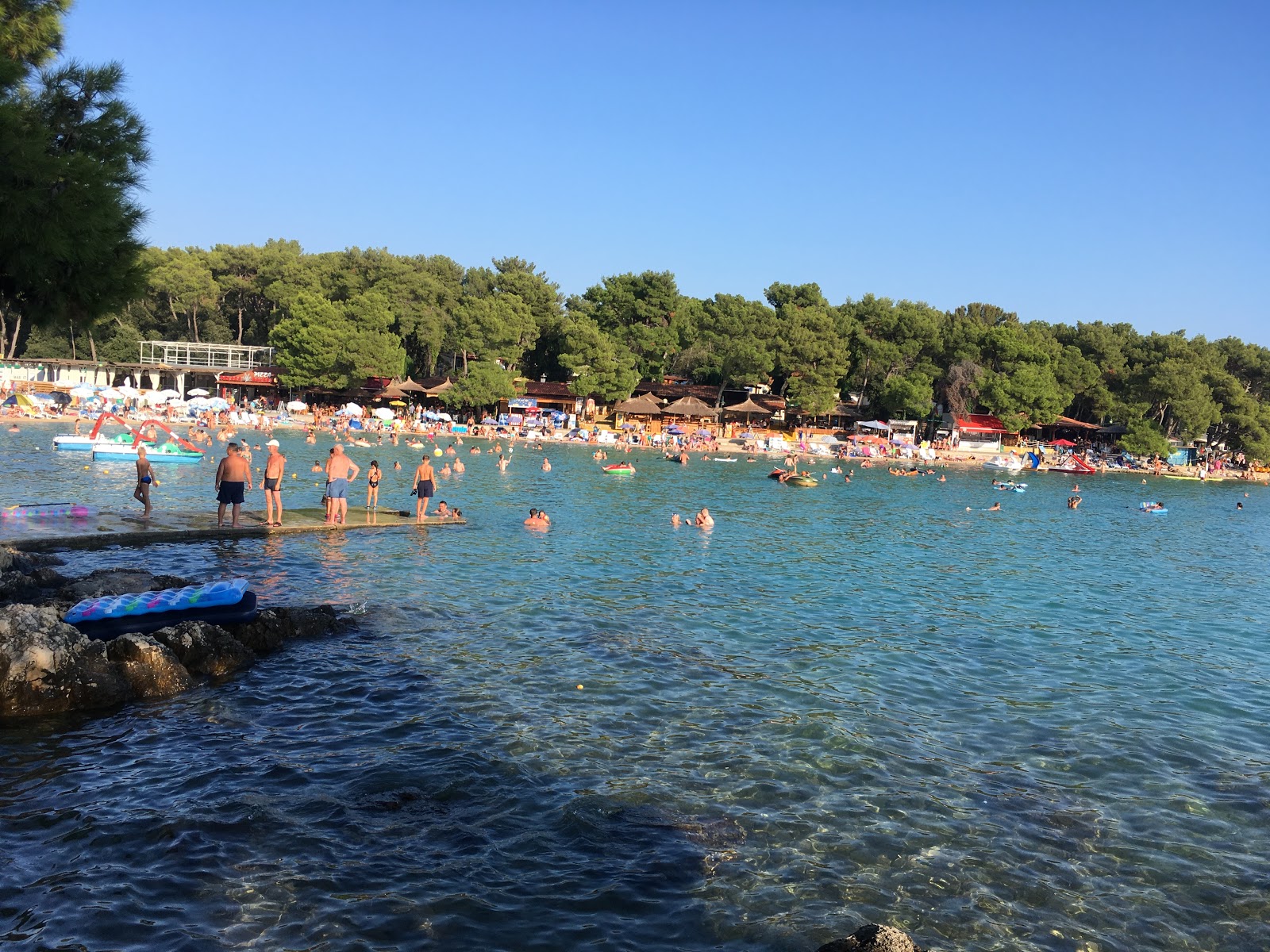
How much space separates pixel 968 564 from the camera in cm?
2470

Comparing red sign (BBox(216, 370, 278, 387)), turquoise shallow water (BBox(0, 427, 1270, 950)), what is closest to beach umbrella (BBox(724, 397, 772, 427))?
red sign (BBox(216, 370, 278, 387))

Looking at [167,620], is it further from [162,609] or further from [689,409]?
[689,409]

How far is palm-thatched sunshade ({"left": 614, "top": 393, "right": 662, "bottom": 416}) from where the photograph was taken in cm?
7425

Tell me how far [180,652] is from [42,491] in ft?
58.7

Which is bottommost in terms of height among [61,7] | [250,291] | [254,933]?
[254,933]

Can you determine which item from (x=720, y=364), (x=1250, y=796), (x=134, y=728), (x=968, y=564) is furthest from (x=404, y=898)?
(x=720, y=364)

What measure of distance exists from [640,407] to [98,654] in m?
65.4

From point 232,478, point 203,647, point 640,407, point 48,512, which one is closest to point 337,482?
point 232,478

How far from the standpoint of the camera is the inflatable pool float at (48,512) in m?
17.9

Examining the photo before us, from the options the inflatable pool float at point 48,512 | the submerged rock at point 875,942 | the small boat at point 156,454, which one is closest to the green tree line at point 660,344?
the small boat at point 156,454

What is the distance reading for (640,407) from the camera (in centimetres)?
7456

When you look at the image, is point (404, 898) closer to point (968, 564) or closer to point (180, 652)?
point (180, 652)

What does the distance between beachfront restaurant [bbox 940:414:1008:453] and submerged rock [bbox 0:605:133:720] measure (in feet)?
245

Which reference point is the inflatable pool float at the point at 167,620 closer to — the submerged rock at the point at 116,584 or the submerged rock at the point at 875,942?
the submerged rock at the point at 116,584
